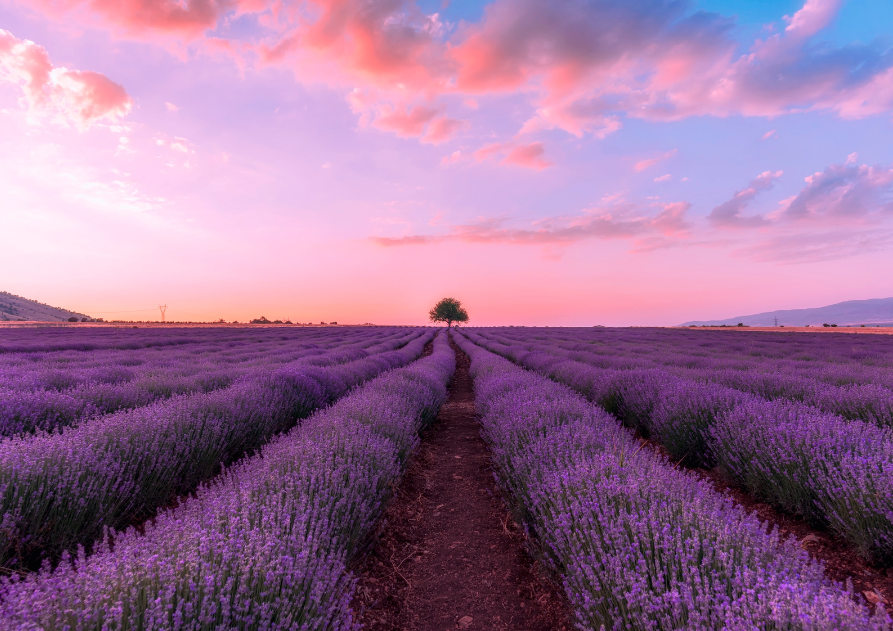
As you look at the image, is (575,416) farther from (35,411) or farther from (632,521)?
(35,411)

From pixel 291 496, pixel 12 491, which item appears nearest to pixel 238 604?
pixel 291 496

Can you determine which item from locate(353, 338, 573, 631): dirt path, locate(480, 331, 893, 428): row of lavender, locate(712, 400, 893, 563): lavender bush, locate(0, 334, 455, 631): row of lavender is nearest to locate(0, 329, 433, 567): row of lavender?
locate(0, 334, 455, 631): row of lavender

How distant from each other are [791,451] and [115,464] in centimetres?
Result: 430

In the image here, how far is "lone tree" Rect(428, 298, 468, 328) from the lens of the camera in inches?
2675

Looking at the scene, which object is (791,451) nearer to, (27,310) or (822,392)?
(822,392)

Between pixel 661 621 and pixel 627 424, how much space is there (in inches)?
188

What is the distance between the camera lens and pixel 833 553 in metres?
2.43

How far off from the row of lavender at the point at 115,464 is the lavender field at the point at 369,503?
0.05 ft

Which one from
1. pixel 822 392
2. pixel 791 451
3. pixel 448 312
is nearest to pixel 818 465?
pixel 791 451

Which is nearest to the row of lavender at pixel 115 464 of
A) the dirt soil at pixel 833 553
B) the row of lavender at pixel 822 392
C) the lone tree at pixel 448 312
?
the dirt soil at pixel 833 553

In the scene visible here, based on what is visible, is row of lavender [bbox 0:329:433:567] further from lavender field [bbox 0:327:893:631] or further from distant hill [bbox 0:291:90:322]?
distant hill [bbox 0:291:90:322]

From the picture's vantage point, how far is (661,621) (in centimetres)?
123

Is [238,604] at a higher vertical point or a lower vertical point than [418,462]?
higher

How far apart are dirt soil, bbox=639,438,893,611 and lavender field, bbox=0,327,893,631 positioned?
57 mm
